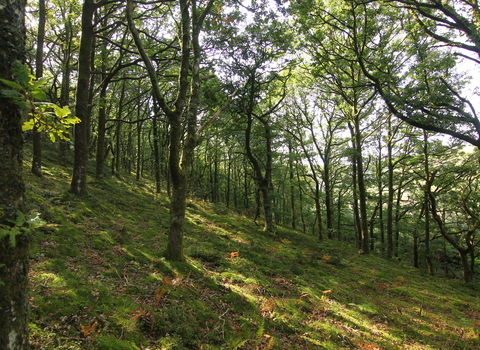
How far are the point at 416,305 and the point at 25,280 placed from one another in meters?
11.1

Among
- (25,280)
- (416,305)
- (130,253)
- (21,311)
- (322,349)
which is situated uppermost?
(25,280)

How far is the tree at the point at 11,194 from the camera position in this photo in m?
1.92

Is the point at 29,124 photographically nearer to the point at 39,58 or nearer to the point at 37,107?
the point at 37,107

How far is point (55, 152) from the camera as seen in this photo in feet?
65.3

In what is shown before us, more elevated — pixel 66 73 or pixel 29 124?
pixel 66 73

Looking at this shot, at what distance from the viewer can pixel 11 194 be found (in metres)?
1.98

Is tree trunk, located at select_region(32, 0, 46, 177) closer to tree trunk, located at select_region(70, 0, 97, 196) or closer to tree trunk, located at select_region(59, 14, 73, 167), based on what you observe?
tree trunk, located at select_region(59, 14, 73, 167)

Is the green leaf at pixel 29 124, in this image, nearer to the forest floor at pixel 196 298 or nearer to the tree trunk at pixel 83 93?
the forest floor at pixel 196 298

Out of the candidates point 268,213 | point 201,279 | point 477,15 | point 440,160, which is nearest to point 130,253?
point 201,279

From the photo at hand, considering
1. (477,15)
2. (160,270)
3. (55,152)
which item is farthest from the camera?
(55,152)

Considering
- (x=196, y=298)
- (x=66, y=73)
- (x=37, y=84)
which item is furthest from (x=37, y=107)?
(x=66, y=73)

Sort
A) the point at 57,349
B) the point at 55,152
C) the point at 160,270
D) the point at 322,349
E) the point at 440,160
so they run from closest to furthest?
1. the point at 57,349
2. the point at 322,349
3. the point at 160,270
4. the point at 440,160
5. the point at 55,152

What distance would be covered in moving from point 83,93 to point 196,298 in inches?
348

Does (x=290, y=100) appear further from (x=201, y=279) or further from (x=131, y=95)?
(x=201, y=279)
